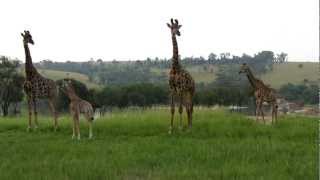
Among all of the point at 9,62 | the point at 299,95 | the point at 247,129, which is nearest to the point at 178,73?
the point at 247,129

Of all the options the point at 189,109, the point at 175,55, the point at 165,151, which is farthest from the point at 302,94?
the point at 165,151

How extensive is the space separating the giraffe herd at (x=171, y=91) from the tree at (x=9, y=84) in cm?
3417

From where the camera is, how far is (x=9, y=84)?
55781mm

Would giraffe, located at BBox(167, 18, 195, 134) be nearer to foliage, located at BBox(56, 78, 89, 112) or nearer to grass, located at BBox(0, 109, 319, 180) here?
grass, located at BBox(0, 109, 319, 180)

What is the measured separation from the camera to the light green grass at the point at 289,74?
123062 millimetres

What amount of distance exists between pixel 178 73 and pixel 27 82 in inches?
241

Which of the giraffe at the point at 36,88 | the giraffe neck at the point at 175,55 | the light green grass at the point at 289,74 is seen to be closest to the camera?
the giraffe neck at the point at 175,55

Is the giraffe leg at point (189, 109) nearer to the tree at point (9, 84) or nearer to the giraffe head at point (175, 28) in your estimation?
the giraffe head at point (175, 28)

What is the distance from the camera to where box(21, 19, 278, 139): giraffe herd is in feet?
57.6

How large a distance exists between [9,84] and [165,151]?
149 ft

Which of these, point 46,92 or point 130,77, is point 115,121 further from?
point 130,77

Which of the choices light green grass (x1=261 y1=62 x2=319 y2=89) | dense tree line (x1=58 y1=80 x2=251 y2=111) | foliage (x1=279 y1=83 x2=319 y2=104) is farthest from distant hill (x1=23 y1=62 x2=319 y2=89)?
dense tree line (x1=58 y1=80 x2=251 y2=111)

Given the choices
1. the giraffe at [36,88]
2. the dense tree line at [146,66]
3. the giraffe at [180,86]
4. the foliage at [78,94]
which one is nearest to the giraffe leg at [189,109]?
the giraffe at [180,86]

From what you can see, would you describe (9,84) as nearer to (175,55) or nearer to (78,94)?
(78,94)
